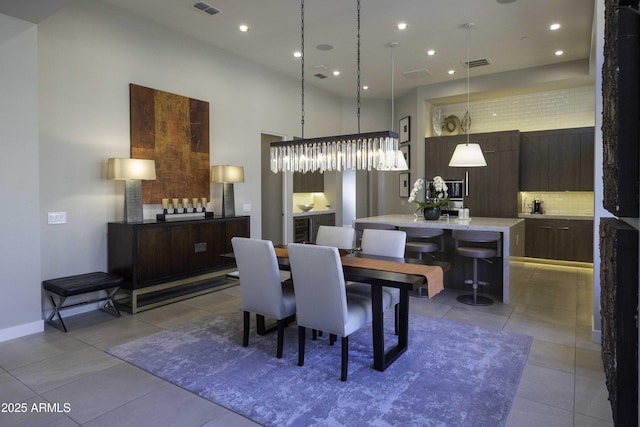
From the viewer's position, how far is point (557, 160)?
7.15m

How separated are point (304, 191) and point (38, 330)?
5369 mm

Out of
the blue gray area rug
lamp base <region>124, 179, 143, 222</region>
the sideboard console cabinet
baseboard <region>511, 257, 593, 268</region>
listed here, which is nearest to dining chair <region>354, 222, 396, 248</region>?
the blue gray area rug

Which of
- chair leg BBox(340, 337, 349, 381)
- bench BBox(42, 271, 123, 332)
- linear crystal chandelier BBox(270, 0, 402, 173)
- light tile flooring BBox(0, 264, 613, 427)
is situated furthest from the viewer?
bench BBox(42, 271, 123, 332)

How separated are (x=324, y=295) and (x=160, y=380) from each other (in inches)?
53.3

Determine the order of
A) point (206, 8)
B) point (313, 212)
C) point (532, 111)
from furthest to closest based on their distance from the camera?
point (313, 212), point (532, 111), point (206, 8)

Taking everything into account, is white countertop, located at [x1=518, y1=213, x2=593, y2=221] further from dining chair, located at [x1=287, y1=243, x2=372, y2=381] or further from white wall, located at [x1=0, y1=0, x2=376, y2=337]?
dining chair, located at [x1=287, y1=243, x2=372, y2=381]

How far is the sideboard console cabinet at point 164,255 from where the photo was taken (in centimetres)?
438

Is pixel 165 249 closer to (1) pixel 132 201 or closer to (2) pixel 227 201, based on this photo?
(1) pixel 132 201

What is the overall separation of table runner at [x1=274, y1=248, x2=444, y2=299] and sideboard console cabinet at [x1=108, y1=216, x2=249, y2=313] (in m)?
2.07

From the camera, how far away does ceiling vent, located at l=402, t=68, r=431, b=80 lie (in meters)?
7.04

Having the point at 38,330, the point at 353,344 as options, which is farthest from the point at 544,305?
the point at 38,330

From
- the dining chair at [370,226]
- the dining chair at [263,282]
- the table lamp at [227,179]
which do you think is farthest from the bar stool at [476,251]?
the table lamp at [227,179]

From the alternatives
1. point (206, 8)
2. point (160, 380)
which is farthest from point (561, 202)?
point (160, 380)

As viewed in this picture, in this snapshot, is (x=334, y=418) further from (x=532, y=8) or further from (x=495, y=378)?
(x=532, y=8)
